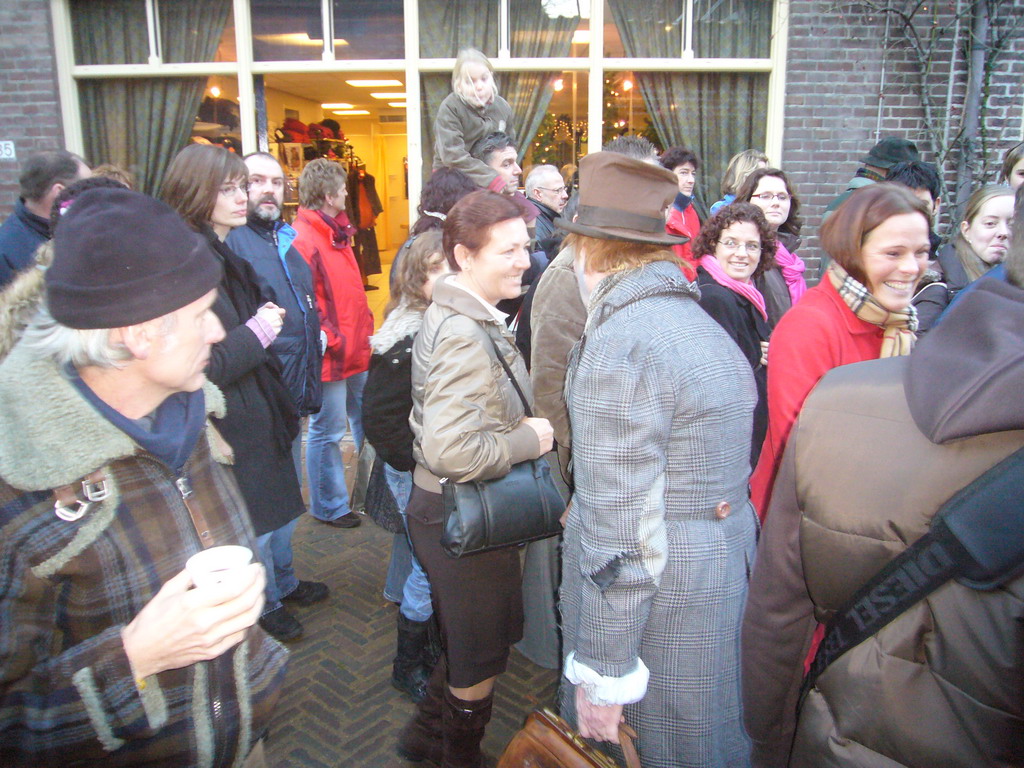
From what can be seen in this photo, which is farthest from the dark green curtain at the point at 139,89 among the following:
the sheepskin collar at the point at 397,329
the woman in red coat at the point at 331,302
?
the sheepskin collar at the point at 397,329

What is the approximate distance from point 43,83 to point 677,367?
6914 millimetres

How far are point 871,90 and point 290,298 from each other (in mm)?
5166

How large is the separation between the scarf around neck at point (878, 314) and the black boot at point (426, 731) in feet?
6.63

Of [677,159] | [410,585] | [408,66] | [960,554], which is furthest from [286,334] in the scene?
[408,66]

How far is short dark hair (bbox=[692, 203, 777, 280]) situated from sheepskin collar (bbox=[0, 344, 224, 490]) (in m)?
3.17

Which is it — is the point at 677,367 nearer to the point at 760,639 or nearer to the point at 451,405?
the point at 760,639

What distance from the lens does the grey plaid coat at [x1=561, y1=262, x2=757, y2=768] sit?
169 centimetres

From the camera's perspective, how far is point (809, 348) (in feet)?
8.38

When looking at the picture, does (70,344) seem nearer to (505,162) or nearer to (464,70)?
(505,162)

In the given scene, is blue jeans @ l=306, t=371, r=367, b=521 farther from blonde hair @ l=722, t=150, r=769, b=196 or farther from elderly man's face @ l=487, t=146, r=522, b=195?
blonde hair @ l=722, t=150, r=769, b=196

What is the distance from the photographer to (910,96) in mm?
6059

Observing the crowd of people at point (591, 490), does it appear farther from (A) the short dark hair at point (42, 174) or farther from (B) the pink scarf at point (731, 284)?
(A) the short dark hair at point (42, 174)

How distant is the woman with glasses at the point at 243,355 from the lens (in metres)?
2.88

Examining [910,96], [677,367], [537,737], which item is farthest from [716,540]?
[910,96]
